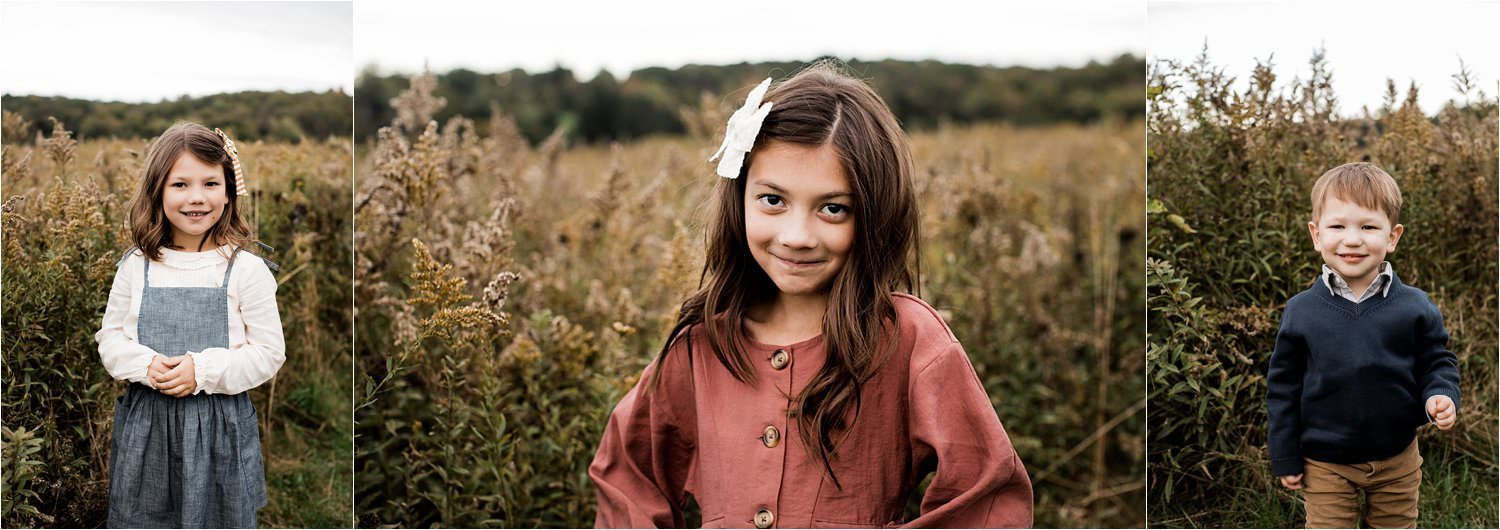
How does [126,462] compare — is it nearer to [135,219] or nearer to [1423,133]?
[135,219]

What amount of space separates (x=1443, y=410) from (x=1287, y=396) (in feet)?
1.07

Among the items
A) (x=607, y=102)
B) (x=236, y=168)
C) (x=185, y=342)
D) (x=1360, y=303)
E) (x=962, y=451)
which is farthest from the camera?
(x=607, y=102)

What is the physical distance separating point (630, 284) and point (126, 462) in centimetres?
194

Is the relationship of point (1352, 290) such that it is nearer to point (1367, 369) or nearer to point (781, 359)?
point (1367, 369)

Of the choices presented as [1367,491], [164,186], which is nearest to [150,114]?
[164,186]

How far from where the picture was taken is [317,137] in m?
3.39

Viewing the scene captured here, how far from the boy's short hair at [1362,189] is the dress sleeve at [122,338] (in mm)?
2904

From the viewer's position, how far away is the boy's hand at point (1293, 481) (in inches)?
112

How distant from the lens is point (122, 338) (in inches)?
112

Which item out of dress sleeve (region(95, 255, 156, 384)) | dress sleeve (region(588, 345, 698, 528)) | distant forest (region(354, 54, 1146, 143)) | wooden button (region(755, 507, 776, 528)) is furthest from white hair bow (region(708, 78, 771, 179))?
distant forest (region(354, 54, 1146, 143))

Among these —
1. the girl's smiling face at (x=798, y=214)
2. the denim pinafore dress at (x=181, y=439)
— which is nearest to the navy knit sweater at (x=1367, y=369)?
the girl's smiling face at (x=798, y=214)

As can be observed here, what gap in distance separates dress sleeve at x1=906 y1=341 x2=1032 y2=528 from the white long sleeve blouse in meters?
1.64

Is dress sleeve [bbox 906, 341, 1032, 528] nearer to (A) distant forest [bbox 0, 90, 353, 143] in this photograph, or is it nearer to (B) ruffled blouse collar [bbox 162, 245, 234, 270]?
(B) ruffled blouse collar [bbox 162, 245, 234, 270]

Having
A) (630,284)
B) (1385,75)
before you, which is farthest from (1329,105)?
(630,284)
